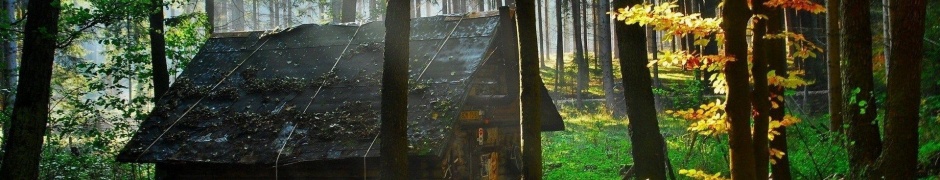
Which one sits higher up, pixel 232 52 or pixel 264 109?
pixel 232 52

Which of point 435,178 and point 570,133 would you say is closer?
point 435,178

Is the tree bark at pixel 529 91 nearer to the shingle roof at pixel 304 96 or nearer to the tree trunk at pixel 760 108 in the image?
the shingle roof at pixel 304 96

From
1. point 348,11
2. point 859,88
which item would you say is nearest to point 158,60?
point 348,11

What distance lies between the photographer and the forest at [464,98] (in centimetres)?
796

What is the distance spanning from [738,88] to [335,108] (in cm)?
776

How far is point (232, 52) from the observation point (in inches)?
646

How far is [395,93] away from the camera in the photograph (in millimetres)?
9953

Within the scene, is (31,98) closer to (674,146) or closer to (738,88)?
(738,88)

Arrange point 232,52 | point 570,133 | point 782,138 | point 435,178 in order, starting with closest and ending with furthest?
point 782,138 → point 435,178 → point 232,52 → point 570,133

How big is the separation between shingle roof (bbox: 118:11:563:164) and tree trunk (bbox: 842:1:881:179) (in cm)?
554

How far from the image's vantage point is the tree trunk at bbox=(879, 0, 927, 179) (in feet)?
28.0

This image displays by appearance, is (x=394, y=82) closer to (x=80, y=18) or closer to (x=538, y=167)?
(x=538, y=167)

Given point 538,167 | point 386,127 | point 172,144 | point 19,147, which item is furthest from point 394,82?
point 19,147

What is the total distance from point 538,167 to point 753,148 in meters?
3.52
